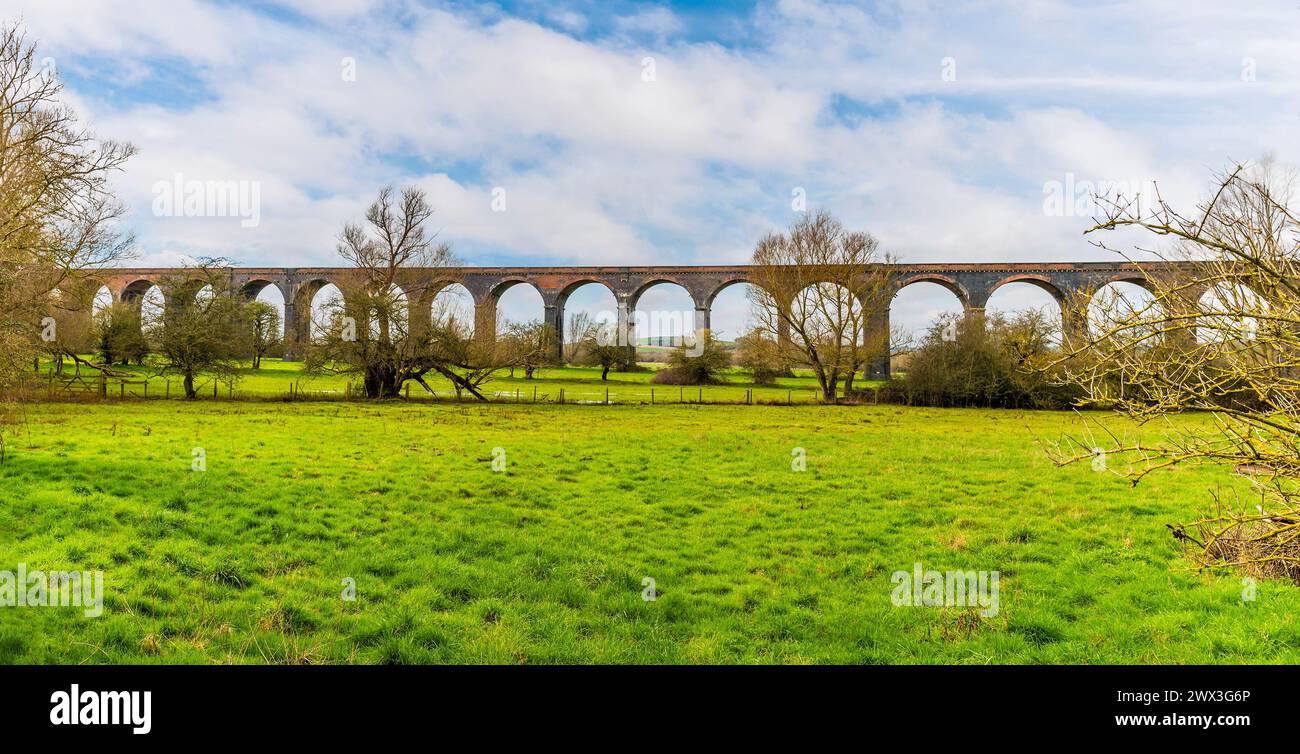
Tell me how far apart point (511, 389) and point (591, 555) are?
86.9ft

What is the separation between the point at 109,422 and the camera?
15.3m

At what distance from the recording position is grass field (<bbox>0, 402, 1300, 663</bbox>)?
14.9 feet

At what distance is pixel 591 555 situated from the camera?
6.61 metres

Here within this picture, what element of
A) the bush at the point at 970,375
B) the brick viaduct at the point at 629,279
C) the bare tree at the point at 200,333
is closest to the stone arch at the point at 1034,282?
the brick viaduct at the point at 629,279

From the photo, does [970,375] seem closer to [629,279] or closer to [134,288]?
[629,279]

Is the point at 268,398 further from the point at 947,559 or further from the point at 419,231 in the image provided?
the point at 947,559
